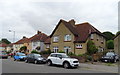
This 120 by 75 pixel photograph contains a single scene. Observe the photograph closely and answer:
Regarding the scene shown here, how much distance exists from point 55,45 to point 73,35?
19.0 feet

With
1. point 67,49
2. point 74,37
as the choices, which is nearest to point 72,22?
point 74,37

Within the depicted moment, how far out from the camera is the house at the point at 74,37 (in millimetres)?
32062

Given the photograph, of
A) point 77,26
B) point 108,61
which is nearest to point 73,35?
point 77,26

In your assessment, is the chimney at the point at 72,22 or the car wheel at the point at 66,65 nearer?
the car wheel at the point at 66,65

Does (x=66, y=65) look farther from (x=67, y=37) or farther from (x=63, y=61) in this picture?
(x=67, y=37)

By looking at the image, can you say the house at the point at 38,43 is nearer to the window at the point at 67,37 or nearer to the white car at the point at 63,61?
the window at the point at 67,37

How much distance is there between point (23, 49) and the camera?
57062 millimetres

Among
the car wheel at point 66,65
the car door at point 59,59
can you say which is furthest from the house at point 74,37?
the car wheel at point 66,65

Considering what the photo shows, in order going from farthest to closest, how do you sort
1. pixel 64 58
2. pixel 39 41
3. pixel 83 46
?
1. pixel 39 41
2. pixel 83 46
3. pixel 64 58

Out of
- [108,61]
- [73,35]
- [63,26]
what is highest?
[63,26]

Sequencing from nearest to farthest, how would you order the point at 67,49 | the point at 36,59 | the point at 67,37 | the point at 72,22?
1. the point at 36,59
2. the point at 67,49
3. the point at 67,37
4. the point at 72,22

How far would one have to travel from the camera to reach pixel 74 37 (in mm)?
32969

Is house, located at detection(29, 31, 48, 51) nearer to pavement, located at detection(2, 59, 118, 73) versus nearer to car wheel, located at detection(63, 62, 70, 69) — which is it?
pavement, located at detection(2, 59, 118, 73)

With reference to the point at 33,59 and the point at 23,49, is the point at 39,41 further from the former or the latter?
the point at 33,59
